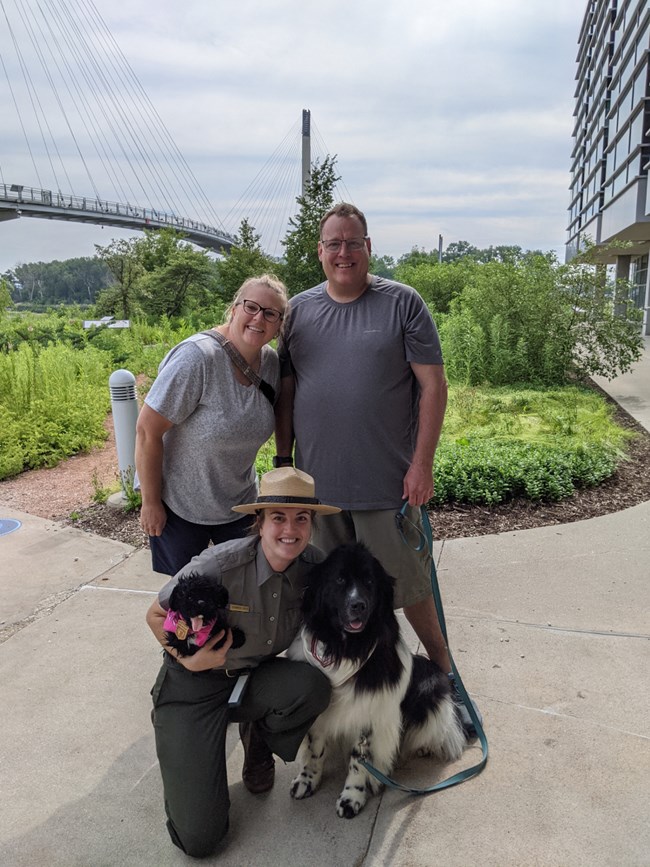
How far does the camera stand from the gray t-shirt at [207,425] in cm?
264

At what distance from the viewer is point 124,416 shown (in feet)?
18.7

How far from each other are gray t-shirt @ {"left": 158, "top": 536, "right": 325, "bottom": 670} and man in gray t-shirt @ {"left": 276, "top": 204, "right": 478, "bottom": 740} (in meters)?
0.48

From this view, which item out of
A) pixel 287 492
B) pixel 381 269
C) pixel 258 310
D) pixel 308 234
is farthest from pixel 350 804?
pixel 381 269

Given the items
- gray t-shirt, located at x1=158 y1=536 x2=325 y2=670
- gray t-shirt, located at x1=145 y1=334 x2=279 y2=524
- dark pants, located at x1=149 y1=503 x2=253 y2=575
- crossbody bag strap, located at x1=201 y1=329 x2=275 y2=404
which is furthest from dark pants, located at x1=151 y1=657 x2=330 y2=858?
crossbody bag strap, located at x1=201 y1=329 x2=275 y2=404

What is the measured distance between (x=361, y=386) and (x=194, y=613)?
3.69 ft

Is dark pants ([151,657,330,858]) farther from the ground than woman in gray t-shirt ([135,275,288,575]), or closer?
closer

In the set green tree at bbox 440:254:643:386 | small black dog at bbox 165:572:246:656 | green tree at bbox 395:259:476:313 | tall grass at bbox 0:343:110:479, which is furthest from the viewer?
green tree at bbox 395:259:476:313

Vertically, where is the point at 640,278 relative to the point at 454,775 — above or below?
above

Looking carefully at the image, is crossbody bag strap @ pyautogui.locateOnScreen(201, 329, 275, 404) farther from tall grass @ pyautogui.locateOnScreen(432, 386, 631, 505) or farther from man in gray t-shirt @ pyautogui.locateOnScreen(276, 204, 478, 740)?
tall grass @ pyautogui.locateOnScreen(432, 386, 631, 505)

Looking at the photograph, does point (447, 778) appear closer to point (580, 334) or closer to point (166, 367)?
point (166, 367)

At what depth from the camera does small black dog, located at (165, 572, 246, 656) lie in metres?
2.23

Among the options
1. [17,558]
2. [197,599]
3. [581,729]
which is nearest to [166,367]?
[197,599]

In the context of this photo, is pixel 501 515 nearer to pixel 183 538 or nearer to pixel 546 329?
pixel 183 538

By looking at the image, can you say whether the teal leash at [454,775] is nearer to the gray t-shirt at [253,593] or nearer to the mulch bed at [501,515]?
the gray t-shirt at [253,593]
